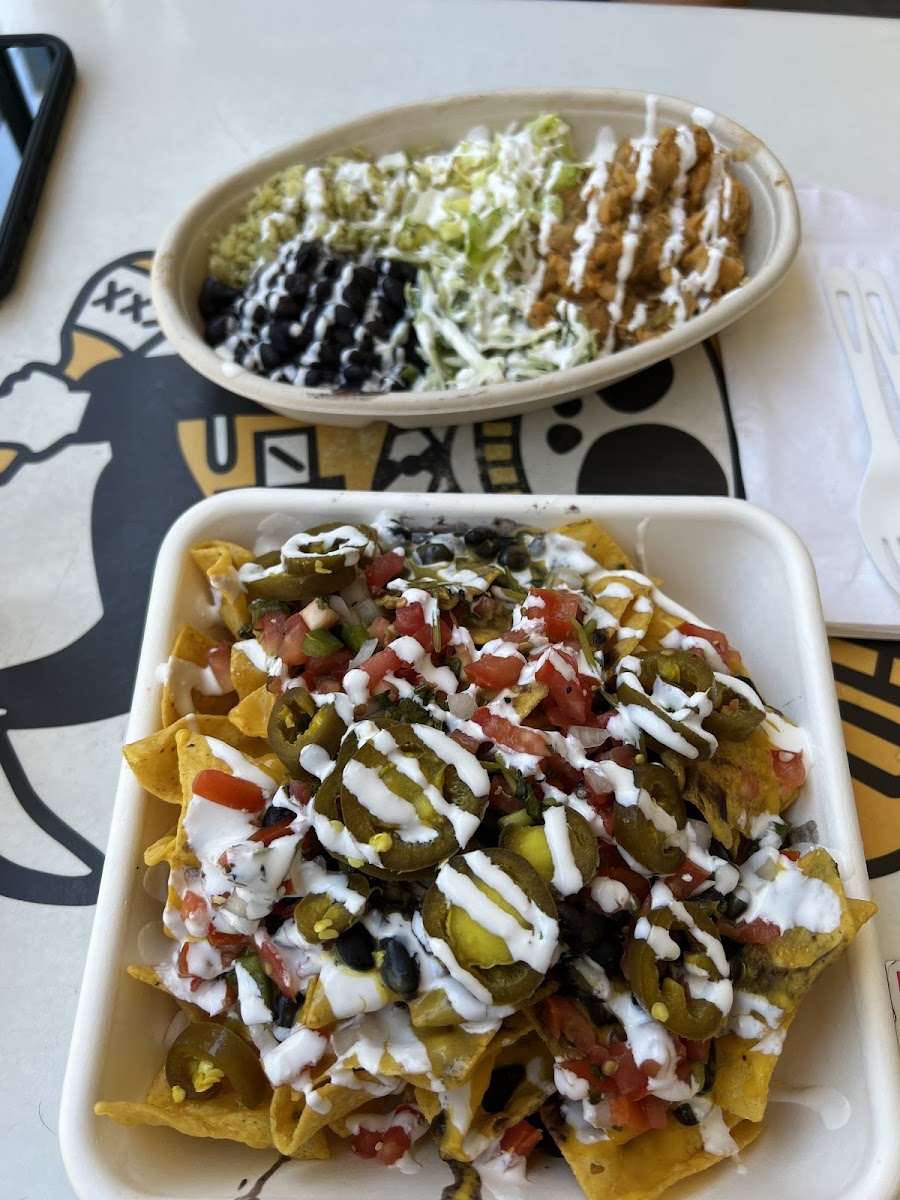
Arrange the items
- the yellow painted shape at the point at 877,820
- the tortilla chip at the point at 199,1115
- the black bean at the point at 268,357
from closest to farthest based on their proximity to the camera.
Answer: the tortilla chip at the point at 199,1115 → the yellow painted shape at the point at 877,820 → the black bean at the point at 268,357

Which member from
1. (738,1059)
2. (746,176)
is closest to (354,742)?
(738,1059)

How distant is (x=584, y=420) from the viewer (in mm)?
1806

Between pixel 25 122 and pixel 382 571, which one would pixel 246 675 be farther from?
pixel 25 122

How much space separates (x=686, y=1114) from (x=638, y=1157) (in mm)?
73

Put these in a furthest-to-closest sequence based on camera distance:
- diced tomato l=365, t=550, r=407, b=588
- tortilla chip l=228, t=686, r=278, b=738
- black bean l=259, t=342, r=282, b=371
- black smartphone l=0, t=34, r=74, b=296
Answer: black smartphone l=0, t=34, r=74, b=296 → black bean l=259, t=342, r=282, b=371 → diced tomato l=365, t=550, r=407, b=588 → tortilla chip l=228, t=686, r=278, b=738

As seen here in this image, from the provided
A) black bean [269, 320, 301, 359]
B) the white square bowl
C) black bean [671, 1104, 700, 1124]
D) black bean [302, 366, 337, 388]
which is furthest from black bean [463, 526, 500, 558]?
black bean [671, 1104, 700, 1124]

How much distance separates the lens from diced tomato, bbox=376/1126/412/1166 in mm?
1050

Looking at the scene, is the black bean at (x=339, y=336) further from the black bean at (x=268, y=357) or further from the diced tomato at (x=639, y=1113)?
the diced tomato at (x=639, y=1113)

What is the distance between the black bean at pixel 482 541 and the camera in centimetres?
134

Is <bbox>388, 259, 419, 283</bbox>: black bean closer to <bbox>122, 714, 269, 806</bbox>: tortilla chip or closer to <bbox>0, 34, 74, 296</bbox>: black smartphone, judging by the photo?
<bbox>0, 34, 74, 296</bbox>: black smartphone

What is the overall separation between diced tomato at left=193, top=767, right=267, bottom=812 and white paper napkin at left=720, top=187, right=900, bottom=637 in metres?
1.03

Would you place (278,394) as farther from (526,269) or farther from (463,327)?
(526,269)

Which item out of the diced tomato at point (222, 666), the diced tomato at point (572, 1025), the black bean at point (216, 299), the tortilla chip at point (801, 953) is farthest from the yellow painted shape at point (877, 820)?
the black bean at point (216, 299)

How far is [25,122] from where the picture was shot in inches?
85.7
